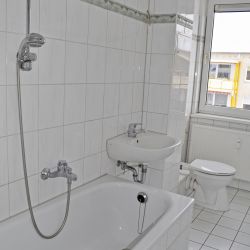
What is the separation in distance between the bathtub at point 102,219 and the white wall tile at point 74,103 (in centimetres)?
44

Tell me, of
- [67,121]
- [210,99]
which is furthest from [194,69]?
[67,121]

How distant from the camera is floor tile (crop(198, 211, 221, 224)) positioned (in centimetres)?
288

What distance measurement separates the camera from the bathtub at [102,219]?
154cm

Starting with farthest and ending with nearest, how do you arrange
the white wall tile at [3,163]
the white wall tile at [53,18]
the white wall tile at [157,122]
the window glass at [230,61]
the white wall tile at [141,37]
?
the window glass at [230,61], the white wall tile at [157,122], the white wall tile at [141,37], the white wall tile at [53,18], the white wall tile at [3,163]

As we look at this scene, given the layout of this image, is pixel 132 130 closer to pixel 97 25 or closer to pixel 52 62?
pixel 97 25

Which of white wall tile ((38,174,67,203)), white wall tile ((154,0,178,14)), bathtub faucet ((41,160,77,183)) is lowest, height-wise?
white wall tile ((38,174,67,203))

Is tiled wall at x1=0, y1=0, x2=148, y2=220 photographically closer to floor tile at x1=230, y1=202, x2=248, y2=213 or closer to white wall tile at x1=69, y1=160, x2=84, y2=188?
white wall tile at x1=69, y1=160, x2=84, y2=188

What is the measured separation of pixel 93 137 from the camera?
2.08 meters

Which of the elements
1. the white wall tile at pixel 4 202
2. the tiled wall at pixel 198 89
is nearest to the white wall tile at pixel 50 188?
the white wall tile at pixel 4 202

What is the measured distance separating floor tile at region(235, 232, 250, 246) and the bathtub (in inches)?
36.5

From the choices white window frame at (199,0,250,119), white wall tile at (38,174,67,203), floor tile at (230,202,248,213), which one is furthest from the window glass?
white wall tile at (38,174,67,203)

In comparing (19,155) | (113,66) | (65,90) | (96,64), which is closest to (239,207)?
(113,66)

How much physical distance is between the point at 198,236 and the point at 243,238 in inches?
14.0

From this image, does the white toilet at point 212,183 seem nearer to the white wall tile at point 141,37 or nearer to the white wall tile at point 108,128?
the white wall tile at point 108,128
